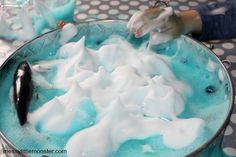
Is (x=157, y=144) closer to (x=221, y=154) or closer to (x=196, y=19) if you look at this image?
(x=221, y=154)

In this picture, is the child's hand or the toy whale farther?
the child's hand

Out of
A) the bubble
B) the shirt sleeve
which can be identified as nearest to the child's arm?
the shirt sleeve

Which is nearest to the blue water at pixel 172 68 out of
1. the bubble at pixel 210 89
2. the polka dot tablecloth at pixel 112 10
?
the bubble at pixel 210 89

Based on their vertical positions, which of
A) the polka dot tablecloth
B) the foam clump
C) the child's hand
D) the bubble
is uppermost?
the child's hand

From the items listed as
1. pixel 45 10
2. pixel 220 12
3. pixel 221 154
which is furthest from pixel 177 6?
pixel 221 154

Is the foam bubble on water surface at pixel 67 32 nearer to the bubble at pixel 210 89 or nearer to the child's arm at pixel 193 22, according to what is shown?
the child's arm at pixel 193 22

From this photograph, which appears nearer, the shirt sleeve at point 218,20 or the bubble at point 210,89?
the bubble at point 210,89

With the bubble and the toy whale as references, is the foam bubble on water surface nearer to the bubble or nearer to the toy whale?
the toy whale
